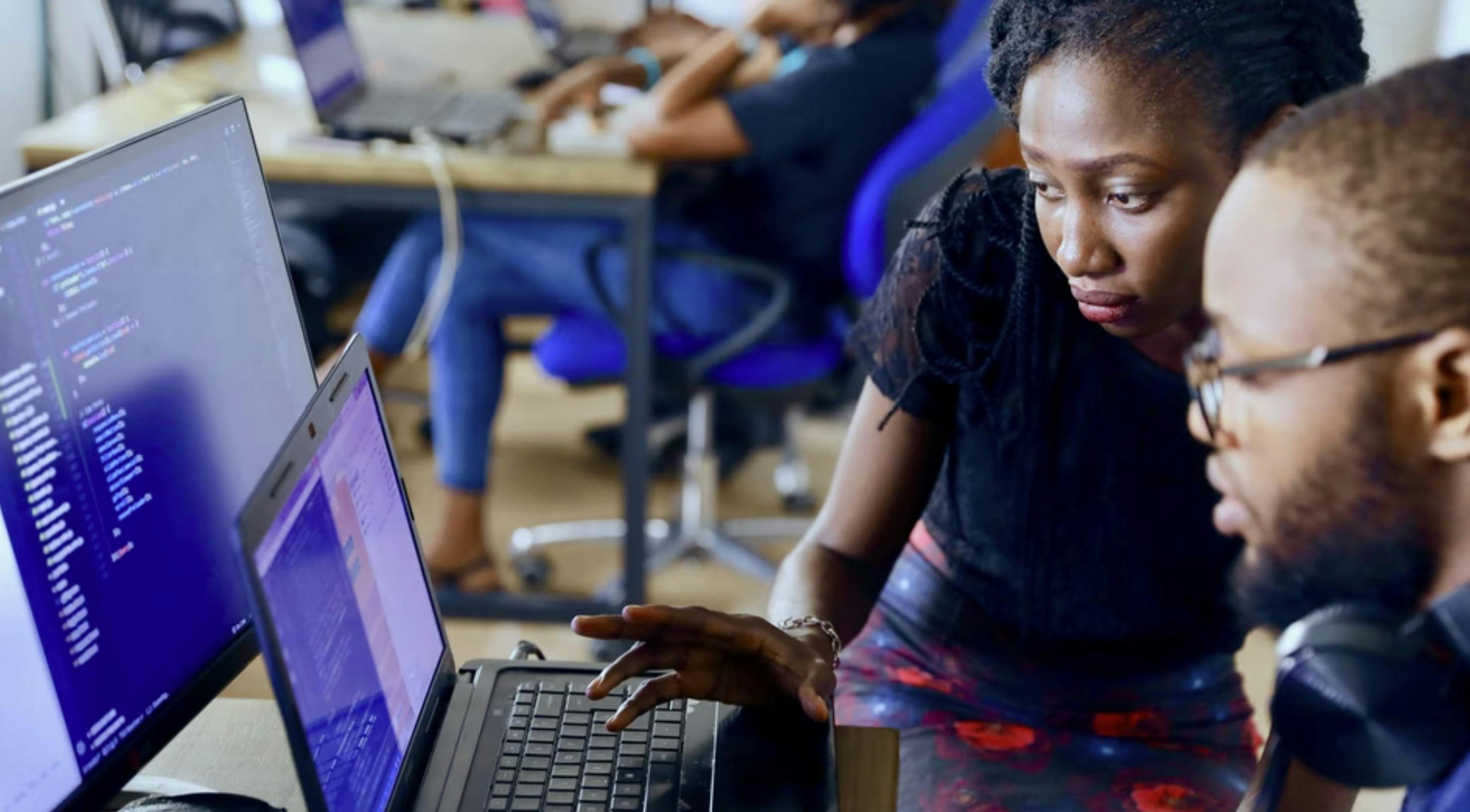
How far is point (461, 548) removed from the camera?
2.48 meters

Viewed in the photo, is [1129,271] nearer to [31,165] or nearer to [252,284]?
[252,284]

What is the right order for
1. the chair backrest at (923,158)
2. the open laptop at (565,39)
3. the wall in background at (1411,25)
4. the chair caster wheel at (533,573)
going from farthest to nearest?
the wall in background at (1411,25)
the open laptop at (565,39)
the chair caster wheel at (533,573)
the chair backrest at (923,158)

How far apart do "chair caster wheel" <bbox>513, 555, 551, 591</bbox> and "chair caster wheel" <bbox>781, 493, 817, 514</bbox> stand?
1.71 ft

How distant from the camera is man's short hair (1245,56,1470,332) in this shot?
66 centimetres

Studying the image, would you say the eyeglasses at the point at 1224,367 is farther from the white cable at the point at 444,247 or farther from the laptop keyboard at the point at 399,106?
the laptop keyboard at the point at 399,106

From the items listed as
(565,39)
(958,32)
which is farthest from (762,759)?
(565,39)

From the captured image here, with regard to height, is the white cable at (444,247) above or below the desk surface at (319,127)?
below

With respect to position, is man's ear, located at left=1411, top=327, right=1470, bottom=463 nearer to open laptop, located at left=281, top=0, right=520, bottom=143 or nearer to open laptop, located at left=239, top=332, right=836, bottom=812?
open laptop, located at left=239, top=332, right=836, bottom=812

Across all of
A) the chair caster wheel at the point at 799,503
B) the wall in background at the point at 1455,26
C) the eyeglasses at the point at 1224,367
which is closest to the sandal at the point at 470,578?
the chair caster wheel at the point at 799,503

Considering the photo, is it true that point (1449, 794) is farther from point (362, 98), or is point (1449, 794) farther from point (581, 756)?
point (362, 98)

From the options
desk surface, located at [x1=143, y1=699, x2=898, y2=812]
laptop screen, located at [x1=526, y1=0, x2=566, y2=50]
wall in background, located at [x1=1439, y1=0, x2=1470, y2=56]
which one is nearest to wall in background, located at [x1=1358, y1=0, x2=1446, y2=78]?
wall in background, located at [x1=1439, y1=0, x2=1470, y2=56]

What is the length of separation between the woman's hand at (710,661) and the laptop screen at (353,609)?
109 mm

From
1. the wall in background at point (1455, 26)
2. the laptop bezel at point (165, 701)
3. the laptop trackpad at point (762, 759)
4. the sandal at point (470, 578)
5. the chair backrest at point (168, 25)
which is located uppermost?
the chair backrest at point (168, 25)

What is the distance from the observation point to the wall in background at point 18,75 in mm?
3188
